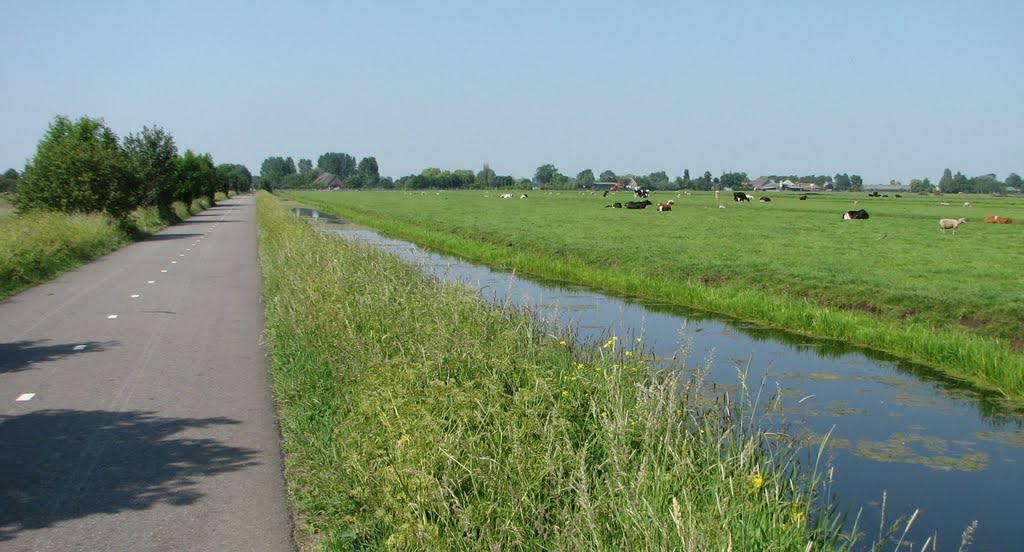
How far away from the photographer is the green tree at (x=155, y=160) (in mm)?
49969

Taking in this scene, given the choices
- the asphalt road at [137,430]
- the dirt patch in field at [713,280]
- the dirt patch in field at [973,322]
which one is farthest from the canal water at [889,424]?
the dirt patch in field at [713,280]

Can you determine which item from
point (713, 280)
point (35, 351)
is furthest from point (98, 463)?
point (713, 280)

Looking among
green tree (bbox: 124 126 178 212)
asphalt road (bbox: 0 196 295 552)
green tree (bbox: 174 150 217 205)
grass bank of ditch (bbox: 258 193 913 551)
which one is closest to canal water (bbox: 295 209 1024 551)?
grass bank of ditch (bbox: 258 193 913 551)

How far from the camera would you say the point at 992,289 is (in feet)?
64.1

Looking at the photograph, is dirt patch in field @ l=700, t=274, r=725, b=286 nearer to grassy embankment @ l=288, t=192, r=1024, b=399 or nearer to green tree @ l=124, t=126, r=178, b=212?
grassy embankment @ l=288, t=192, r=1024, b=399

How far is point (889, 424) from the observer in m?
11.0

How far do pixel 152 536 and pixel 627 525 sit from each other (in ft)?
11.0

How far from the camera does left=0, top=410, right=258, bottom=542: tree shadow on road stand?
6453 mm

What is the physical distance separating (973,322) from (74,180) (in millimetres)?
34392

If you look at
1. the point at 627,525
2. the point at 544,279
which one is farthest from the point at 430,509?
the point at 544,279

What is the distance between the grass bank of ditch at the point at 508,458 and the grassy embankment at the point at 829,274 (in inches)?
327

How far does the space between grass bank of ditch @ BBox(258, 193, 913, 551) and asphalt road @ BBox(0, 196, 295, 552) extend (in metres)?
0.42

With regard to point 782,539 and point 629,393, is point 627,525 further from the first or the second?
point 629,393

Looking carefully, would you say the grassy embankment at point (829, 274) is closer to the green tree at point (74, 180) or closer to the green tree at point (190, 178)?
the green tree at point (74, 180)
